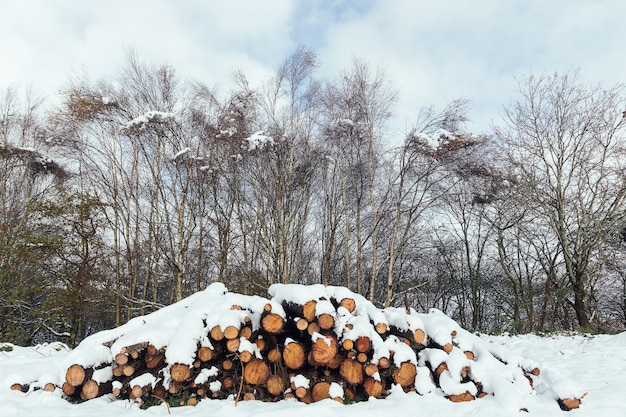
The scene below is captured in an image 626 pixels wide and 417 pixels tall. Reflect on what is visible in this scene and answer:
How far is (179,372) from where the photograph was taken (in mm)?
3479

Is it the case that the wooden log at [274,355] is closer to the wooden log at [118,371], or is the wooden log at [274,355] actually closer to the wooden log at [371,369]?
the wooden log at [371,369]

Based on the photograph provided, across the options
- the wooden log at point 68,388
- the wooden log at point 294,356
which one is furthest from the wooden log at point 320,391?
the wooden log at point 68,388

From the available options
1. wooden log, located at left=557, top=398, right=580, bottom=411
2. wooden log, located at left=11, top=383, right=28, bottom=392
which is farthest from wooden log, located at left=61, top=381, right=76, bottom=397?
wooden log, located at left=557, top=398, right=580, bottom=411

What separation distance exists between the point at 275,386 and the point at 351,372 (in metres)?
0.80

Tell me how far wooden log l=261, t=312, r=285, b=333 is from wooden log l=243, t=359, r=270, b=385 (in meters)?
0.34

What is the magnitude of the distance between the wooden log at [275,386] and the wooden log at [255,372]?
0.20 ft

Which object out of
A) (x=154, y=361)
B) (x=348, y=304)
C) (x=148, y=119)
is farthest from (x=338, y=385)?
(x=148, y=119)

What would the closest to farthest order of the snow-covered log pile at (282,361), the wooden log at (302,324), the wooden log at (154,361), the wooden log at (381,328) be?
the snow-covered log pile at (282,361) → the wooden log at (154,361) → the wooden log at (302,324) → the wooden log at (381,328)

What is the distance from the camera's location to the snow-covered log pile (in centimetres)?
356

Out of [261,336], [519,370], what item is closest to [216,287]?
[261,336]

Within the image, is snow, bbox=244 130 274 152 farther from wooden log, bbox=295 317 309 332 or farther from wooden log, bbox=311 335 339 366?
wooden log, bbox=311 335 339 366

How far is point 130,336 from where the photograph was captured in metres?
3.78

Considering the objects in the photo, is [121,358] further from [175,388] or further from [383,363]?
[383,363]

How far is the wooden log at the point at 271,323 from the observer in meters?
3.88
